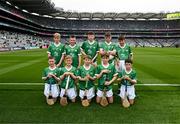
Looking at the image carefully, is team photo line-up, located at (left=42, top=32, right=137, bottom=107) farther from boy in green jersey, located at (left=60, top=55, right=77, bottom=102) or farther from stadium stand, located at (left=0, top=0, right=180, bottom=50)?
stadium stand, located at (left=0, top=0, right=180, bottom=50)

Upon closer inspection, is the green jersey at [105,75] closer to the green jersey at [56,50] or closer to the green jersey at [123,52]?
the green jersey at [123,52]

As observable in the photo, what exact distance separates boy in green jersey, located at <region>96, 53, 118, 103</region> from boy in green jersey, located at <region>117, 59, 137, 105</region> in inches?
11.4

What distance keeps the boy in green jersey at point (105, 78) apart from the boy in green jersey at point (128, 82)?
0.95 feet

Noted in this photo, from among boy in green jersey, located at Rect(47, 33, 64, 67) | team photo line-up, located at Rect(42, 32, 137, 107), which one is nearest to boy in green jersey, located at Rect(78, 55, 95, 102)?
team photo line-up, located at Rect(42, 32, 137, 107)

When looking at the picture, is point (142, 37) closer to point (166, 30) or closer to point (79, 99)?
point (166, 30)

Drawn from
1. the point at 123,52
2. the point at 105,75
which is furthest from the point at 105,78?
the point at 123,52

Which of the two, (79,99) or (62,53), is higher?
(62,53)

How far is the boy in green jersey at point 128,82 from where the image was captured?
9.23m

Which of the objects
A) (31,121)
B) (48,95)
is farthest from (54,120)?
(48,95)

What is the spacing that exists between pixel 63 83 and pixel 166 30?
4575 inches

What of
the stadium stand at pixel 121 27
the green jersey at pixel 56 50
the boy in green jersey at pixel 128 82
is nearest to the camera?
the boy in green jersey at pixel 128 82

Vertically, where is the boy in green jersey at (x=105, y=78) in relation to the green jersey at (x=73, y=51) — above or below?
below

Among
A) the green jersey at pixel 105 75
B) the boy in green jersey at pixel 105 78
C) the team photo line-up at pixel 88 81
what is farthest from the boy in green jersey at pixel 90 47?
the green jersey at pixel 105 75

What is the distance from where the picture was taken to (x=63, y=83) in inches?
370
